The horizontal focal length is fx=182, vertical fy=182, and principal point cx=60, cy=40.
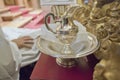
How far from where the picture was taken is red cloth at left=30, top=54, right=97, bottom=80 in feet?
1.41

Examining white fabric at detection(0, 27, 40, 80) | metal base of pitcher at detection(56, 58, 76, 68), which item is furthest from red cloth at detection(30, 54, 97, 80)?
white fabric at detection(0, 27, 40, 80)

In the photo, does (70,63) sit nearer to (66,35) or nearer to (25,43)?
(66,35)

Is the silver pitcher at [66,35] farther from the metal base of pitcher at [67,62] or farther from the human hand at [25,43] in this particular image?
the human hand at [25,43]

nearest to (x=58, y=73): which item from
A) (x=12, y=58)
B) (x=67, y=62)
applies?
(x=67, y=62)

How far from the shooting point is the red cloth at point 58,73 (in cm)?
43

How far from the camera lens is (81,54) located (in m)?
0.45

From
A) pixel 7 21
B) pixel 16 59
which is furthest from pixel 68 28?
pixel 7 21

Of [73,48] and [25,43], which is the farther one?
[25,43]

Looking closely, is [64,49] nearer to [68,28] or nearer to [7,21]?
[68,28]

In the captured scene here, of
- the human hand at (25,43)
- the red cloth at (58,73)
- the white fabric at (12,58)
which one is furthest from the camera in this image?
the human hand at (25,43)

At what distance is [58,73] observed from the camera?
1.46 feet

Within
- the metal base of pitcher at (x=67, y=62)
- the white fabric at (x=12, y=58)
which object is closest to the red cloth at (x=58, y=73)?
the metal base of pitcher at (x=67, y=62)

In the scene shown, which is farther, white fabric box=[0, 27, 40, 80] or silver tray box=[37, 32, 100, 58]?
white fabric box=[0, 27, 40, 80]

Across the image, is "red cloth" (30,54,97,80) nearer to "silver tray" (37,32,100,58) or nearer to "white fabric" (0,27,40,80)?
"silver tray" (37,32,100,58)
